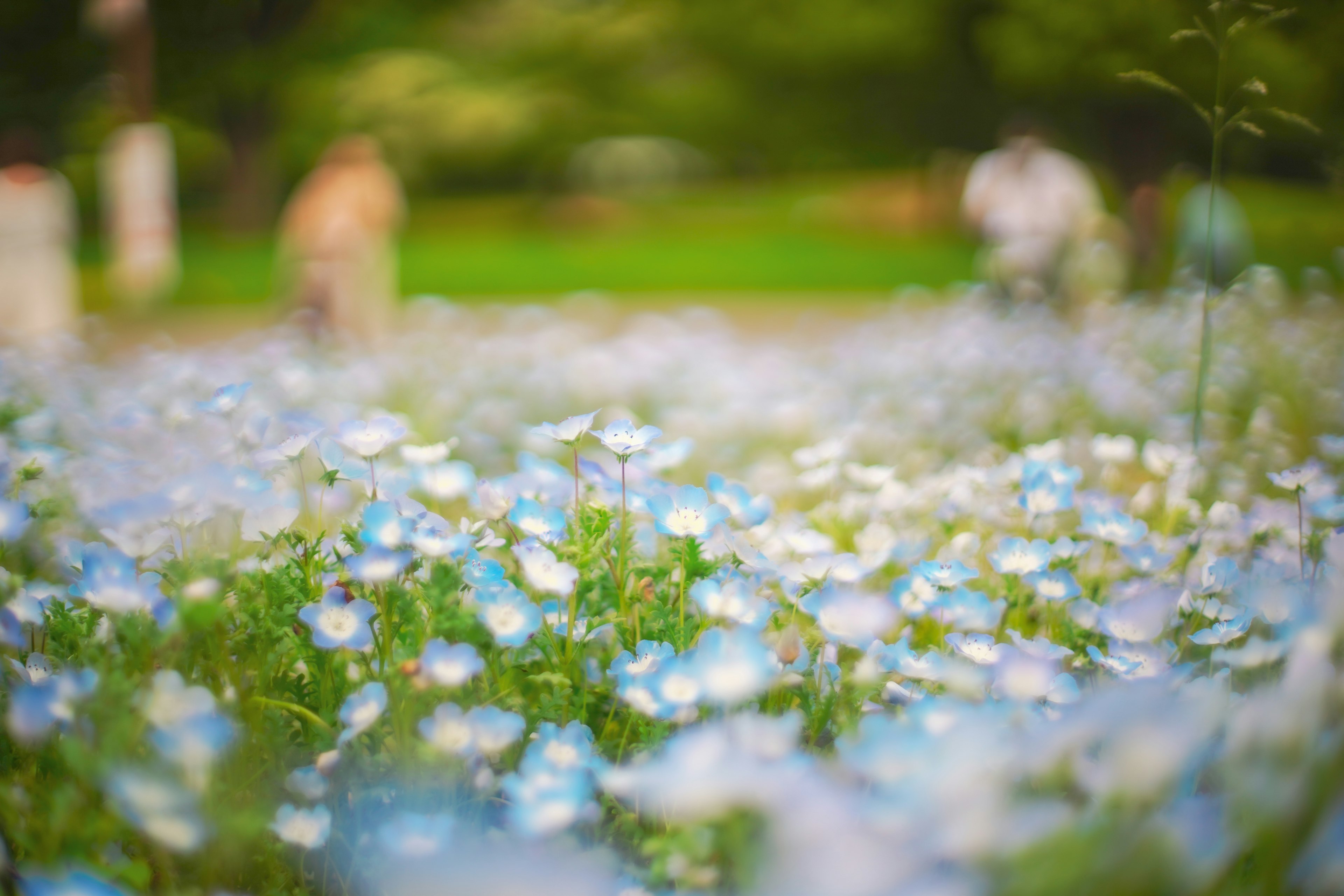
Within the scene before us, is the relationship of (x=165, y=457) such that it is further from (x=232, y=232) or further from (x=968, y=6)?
(x=232, y=232)

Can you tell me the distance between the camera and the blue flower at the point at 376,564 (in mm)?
1258

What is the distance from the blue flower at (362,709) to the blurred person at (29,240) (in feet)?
21.8

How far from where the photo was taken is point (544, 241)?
79.3 ft

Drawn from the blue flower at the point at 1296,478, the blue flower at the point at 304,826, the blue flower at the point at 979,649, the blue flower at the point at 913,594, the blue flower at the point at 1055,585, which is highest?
the blue flower at the point at 1296,478

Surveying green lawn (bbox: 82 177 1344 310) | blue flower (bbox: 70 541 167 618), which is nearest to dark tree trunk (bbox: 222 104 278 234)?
green lawn (bbox: 82 177 1344 310)

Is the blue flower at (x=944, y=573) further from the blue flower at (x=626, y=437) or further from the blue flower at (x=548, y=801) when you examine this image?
the blue flower at (x=548, y=801)

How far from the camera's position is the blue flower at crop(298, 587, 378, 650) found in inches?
50.1

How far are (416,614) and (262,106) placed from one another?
2584 centimetres

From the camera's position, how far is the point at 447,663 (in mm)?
1165

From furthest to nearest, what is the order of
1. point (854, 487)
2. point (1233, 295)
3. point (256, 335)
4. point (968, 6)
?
point (968, 6) < point (256, 335) < point (1233, 295) < point (854, 487)

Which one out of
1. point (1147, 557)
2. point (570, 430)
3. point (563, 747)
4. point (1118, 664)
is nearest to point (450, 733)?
point (563, 747)


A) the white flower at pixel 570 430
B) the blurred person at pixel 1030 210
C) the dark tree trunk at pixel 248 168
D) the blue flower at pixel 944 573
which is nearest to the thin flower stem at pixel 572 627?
the white flower at pixel 570 430

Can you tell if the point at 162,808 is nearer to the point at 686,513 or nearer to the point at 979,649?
the point at 686,513

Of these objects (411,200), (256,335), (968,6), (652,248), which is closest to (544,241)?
(652,248)
